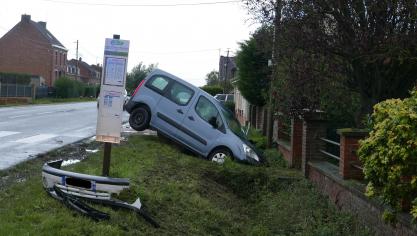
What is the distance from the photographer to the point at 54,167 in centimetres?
738

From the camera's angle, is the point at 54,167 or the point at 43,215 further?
the point at 54,167

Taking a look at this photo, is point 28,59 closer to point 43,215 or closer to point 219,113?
point 219,113

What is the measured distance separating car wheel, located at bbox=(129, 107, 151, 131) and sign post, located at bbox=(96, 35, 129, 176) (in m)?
7.84

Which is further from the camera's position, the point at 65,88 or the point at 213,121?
the point at 65,88

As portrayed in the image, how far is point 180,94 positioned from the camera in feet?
49.6

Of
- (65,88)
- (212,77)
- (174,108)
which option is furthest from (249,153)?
(212,77)

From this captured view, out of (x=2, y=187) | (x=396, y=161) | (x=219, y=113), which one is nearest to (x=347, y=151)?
(x=396, y=161)

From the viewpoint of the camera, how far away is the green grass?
6090 mm

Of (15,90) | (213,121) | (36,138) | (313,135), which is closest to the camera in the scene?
(313,135)

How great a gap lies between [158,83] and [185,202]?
7.65m

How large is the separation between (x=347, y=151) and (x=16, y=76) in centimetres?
5671

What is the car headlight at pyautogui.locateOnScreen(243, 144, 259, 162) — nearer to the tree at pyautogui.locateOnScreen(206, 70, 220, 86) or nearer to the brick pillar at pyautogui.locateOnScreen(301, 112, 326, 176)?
the brick pillar at pyautogui.locateOnScreen(301, 112, 326, 176)

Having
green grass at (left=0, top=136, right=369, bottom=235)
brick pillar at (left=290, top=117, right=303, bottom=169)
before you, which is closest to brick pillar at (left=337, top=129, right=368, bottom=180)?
green grass at (left=0, top=136, right=369, bottom=235)

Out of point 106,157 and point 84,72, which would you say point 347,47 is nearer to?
point 106,157
